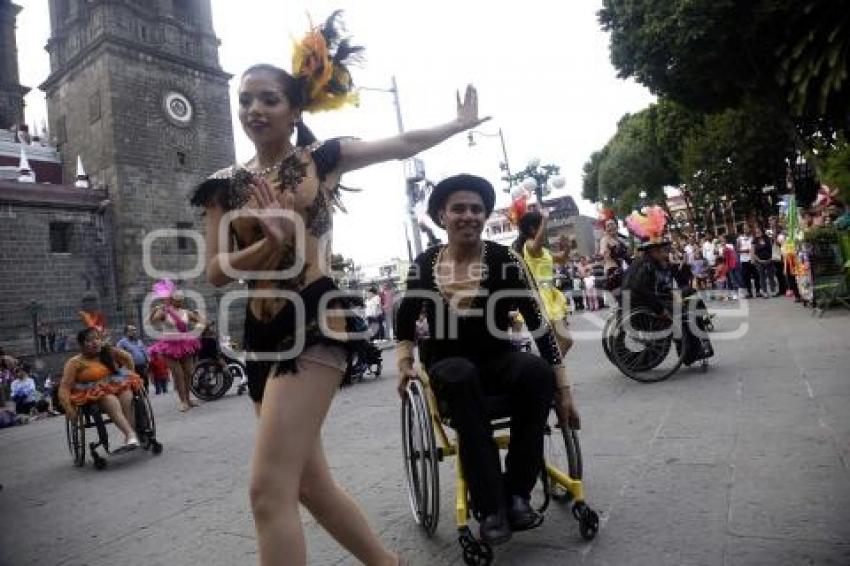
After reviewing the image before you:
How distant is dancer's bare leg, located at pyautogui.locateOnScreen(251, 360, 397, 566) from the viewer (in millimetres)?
1860

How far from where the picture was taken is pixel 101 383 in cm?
648

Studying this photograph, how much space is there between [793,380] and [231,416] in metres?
6.52

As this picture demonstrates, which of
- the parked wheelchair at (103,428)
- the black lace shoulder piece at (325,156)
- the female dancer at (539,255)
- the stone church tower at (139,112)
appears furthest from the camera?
the stone church tower at (139,112)

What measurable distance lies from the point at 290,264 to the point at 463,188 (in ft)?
4.42

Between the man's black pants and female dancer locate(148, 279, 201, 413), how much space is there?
7.90 metres

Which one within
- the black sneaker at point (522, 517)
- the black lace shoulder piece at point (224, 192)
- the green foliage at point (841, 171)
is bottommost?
the black sneaker at point (522, 517)

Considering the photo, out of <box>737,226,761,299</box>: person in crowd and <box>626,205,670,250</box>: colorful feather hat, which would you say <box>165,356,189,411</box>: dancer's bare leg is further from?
<box>737,226,761,299</box>: person in crowd

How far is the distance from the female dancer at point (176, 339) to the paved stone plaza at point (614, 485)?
2451 millimetres

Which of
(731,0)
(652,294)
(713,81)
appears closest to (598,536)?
(652,294)

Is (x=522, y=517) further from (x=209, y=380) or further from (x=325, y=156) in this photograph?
(x=209, y=380)

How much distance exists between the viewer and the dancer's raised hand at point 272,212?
→ 182cm

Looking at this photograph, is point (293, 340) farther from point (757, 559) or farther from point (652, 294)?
Result: point (652, 294)

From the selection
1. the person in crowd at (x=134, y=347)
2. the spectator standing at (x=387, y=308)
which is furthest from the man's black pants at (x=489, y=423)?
the spectator standing at (x=387, y=308)

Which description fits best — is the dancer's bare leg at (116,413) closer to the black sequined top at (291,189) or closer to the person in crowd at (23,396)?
the black sequined top at (291,189)
